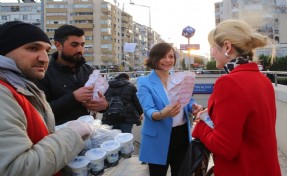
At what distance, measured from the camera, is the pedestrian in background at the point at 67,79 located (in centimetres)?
238

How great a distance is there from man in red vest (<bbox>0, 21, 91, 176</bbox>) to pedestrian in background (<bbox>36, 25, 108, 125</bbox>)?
2.68ft

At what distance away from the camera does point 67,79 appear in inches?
104

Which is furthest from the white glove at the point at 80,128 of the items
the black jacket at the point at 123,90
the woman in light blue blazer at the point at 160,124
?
the black jacket at the point at 123,90

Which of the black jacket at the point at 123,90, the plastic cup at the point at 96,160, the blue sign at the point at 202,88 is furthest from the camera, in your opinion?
the blue sign at the point at 202,88

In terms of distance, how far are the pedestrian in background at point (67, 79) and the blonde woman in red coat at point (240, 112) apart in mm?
946

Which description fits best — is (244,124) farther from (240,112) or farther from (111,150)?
(111,150)

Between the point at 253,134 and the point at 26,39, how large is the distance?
130cm

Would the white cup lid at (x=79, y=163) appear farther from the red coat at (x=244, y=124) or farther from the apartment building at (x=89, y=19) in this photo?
the apartment building at (x=89, y=19)

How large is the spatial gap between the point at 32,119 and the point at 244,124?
3.67 feet

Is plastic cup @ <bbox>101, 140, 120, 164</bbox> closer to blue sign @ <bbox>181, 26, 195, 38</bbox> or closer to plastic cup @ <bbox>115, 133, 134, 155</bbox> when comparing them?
plastic cup @ <bbox>115, 133, 134, 155</bbox>

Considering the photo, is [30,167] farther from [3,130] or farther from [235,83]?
[235,83]

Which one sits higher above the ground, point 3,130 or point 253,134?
point 3,130

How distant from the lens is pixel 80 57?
2752 mm

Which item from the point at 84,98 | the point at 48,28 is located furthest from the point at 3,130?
the point at 48,28
